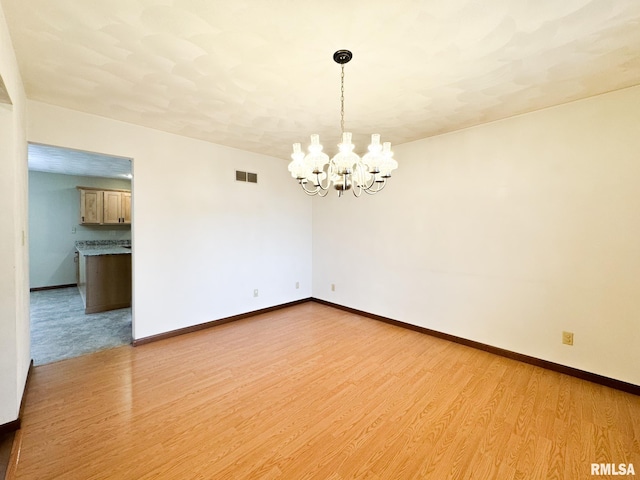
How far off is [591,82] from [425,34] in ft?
5.62

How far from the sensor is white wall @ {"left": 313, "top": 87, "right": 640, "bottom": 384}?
2396mm

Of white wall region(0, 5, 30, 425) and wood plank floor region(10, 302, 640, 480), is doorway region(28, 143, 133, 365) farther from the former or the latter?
white wall region(0, 5, 30, 425)

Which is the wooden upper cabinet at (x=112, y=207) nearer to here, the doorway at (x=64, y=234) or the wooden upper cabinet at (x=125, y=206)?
the wooden upper cabinet at (x=125, y=206)

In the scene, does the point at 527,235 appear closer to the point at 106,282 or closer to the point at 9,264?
the point at 9,264

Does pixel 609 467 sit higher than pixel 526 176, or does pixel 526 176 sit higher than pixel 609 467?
pixel 526 176

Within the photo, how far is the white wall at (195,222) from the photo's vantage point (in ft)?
9.98

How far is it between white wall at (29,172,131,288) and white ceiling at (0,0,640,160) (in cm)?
471

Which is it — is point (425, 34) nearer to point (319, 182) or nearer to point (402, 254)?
point (319, 182)

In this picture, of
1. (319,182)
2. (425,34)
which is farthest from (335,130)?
(425,34)

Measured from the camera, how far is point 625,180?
2.36 m

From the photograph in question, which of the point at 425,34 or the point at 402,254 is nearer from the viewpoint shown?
the point at 425,34

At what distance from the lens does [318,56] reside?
74.3 inches

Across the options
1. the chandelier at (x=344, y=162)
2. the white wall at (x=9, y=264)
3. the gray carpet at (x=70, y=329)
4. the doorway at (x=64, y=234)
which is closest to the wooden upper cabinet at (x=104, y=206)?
the doorway at (x=64, y=234)

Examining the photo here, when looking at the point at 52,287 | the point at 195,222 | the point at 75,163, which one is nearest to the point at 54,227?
the point at 52,287
